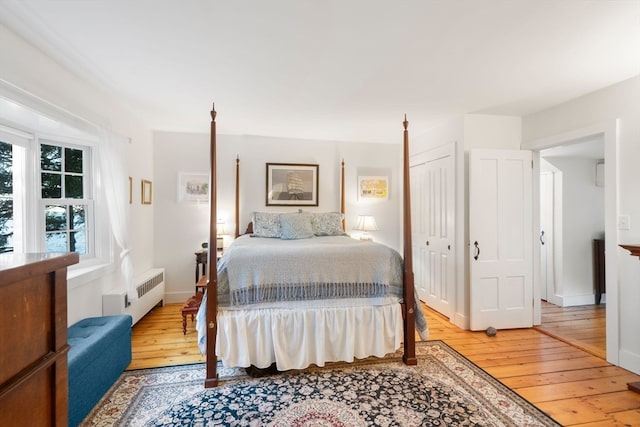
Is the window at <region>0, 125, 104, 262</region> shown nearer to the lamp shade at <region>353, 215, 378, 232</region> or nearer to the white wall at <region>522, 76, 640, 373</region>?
the lamp shade at <region>353, 215, 378, 232</region>

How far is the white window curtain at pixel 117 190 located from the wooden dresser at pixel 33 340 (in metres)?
2.32

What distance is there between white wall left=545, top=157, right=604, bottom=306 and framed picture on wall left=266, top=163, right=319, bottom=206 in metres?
3.36

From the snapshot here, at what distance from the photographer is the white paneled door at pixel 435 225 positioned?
11.1 ft

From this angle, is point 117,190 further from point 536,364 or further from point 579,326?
point 579,326

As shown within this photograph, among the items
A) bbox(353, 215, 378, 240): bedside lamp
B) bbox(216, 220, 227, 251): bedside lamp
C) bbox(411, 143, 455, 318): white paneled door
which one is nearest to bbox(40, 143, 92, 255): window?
bbox(216, 220, 227, 251): bedside lamp

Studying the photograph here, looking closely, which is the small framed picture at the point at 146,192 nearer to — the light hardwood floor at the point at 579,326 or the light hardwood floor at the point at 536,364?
the light hardwood floor at the point at 536,364

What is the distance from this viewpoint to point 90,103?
2504 mm

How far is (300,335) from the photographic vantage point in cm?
220

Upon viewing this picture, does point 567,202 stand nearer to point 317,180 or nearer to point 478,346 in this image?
point 478,346

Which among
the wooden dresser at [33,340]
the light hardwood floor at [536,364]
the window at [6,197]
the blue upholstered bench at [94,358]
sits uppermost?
the window at [6,197]

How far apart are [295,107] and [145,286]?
104 inches

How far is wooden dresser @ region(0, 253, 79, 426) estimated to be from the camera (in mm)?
543

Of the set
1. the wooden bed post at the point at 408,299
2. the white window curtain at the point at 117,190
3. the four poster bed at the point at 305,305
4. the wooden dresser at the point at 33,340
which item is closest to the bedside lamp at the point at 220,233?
the white window curtain at the point at 117,190

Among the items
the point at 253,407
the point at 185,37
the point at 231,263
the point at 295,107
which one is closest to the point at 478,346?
the point at 253,407
